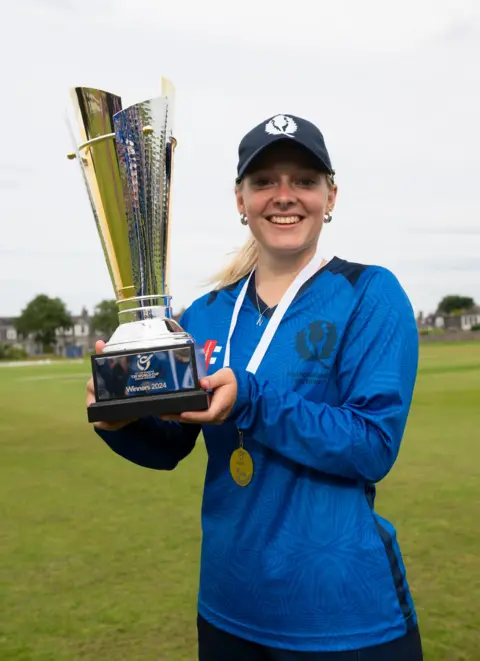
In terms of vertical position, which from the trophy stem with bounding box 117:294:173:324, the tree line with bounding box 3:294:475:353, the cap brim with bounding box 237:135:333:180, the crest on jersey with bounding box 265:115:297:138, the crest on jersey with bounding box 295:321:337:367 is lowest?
the crest on jersey with bounding box 295:321:337:367

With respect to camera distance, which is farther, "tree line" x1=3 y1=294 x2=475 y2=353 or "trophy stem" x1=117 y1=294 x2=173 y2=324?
"tree line" x1=3 y1=294 x2=475 y2=353

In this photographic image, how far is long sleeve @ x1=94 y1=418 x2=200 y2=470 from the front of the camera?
2.08 meters

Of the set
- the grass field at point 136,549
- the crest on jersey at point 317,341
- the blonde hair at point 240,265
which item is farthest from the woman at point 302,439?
the grass field at point 136,549

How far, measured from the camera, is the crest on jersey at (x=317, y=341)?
186cm

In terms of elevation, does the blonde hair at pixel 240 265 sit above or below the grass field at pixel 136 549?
above

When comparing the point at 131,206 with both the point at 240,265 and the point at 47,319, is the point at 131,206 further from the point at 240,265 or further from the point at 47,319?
the point at 47,319

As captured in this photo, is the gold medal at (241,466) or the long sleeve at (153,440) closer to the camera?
the gold medal at (241,466)

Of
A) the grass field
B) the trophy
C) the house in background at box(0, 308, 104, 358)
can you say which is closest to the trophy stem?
the trophy

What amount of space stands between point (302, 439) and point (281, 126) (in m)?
0.75

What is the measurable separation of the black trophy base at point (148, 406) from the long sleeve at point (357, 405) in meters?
0.09

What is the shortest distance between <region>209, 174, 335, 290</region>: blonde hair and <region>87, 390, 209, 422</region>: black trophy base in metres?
0.52

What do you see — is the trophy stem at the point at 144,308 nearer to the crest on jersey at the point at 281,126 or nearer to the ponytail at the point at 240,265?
the ponytail at the point at 240,265

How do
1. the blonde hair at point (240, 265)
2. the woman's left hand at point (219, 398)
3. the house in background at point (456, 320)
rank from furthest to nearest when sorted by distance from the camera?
1. the house in background at point (456, 320)
2. the blonde hair at point (240, 265)
3. the woman's left hand at point (219, 398)

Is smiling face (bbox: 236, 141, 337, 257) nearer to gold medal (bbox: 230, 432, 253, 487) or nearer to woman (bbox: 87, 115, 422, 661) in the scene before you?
woman (bbox: 87, 115, 422, 661)
